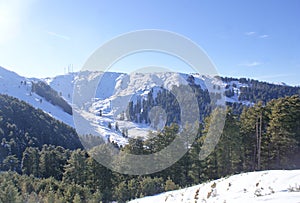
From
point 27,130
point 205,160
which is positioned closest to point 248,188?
point 205,160

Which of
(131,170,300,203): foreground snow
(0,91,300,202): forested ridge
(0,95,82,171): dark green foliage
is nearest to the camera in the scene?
(131,170,300,203): foreground snow

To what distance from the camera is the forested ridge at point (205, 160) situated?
85.0 feet

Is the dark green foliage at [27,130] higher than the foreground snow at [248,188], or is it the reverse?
the foreground snow at [248,188]

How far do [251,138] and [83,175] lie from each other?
1647 cm

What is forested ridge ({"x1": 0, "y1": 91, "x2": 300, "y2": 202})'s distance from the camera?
25.9 m

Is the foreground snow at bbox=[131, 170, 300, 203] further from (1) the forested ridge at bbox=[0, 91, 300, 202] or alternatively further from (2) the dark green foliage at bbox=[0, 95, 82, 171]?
(2) the dark green foliage at bbox=[0, 95, 82, 171]

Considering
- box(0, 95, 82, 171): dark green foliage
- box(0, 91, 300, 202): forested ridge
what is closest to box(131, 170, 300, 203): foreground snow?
box(0, 91, 300, 202): forested ridge

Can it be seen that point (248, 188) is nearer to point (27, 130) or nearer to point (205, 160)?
point (205, 160)

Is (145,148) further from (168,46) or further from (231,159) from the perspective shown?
(168,46)

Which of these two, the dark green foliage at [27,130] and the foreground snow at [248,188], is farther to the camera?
the dark green foliage at [27,130]

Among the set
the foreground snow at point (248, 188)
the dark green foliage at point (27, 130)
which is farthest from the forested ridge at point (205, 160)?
the dark green foliage at point (27, 130)

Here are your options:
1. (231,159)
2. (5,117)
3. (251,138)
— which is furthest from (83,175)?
(5,117)

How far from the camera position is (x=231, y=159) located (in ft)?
87.8

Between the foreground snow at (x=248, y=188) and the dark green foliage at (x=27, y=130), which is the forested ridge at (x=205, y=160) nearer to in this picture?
the foreground snow at (x=248, y=188)
